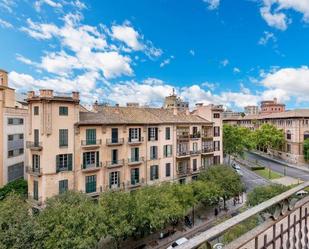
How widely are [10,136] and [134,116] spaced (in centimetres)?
1741

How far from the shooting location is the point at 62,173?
86.7ft

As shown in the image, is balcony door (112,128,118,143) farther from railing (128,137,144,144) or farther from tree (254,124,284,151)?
tree (254,124,284,151)

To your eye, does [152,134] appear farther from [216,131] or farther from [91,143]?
[216,131]

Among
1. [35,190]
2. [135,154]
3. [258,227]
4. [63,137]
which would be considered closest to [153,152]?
[135,154]

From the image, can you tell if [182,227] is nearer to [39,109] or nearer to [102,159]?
[102,159]

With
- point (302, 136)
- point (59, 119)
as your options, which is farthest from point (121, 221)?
Result: point (302, 136)

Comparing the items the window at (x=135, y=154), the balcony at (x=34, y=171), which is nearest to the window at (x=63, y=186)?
the balcony at (x=34, y=171)

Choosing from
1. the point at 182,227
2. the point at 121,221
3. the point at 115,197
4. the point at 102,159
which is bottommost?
the point at 182,227

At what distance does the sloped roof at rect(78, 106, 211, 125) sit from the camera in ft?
96.7

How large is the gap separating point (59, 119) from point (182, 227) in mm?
17375

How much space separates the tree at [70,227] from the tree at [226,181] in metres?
16.9

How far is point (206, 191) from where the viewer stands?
2892 centimetres

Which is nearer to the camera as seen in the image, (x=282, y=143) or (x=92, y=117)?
(x=92, y=117)

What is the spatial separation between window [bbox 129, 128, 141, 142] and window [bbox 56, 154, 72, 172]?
7821 millimetres
